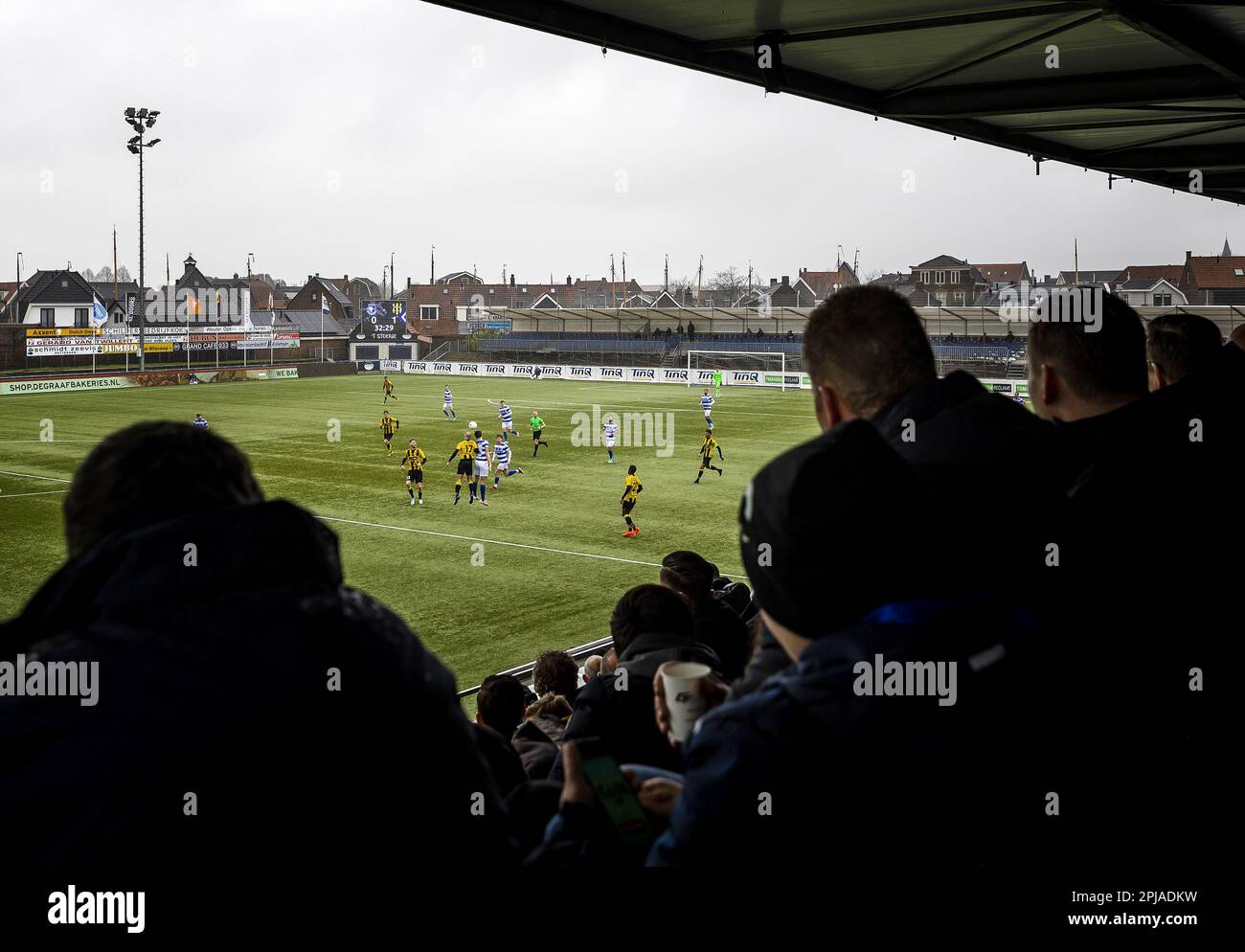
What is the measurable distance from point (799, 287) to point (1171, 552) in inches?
→ 4464

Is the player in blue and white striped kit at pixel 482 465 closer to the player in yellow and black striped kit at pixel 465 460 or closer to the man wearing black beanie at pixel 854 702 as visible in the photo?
the player in yellow and black striped kit at pixel 465 460

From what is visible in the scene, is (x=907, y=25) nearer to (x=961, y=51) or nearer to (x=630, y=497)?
(x=961, y=51)

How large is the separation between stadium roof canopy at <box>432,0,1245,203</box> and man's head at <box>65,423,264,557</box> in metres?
4.73

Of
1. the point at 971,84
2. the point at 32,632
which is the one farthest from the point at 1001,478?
the point at 971,84

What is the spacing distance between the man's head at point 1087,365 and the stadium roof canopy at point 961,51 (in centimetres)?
378

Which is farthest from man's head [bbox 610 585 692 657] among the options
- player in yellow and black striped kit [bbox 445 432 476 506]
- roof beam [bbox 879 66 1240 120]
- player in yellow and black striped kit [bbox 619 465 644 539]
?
player in yellow and black striped kit [bbox 445 432 476 506]

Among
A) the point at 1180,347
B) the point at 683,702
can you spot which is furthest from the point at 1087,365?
the point at 683,702

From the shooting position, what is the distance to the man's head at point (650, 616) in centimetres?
418

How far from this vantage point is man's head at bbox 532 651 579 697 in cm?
669

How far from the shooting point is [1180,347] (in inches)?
169

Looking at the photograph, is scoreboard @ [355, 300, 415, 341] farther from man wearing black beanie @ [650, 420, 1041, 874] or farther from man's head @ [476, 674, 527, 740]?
man wearing black beanie @ [650, 420, 1041, 874]

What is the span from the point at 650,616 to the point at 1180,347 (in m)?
2.26

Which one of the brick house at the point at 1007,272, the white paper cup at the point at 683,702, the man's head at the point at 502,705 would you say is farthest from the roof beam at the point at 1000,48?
the brick house at the point at 1007,272
